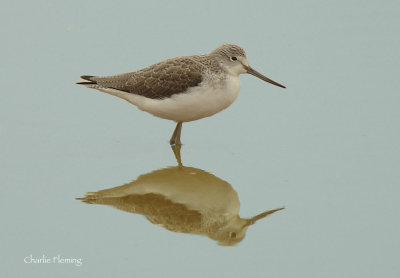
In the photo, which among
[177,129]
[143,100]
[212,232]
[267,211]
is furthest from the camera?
[177,129]

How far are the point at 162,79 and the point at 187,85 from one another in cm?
57

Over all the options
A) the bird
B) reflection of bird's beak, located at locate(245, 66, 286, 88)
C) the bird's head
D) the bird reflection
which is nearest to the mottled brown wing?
the bird

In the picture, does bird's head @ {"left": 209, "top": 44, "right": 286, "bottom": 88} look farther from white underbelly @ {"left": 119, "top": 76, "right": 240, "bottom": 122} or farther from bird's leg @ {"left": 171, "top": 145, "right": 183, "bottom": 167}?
bird's leg @ {"left": 171, "top": 145, "right": 183, "bottom": 167}

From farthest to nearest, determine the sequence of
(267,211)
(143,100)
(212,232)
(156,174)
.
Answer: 1. (143,100)
2. (156,174)
3. (267,211)
4. (212,232)

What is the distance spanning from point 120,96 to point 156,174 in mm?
1948

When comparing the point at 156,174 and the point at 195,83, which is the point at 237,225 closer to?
the point at 156,174

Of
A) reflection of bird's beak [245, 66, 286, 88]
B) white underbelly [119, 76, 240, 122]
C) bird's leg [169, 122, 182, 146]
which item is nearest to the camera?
white underbelly [119, 76, 240, 122]

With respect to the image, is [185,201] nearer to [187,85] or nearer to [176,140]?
[187,85]

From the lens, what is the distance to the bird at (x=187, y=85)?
10734 millimetres

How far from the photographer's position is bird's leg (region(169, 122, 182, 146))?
11.9m

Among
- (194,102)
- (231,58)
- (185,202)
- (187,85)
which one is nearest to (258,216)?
(185,202)

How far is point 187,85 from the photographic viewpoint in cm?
1076

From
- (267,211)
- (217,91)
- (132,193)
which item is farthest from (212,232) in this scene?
(217,91)

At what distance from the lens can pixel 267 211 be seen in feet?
29.8
